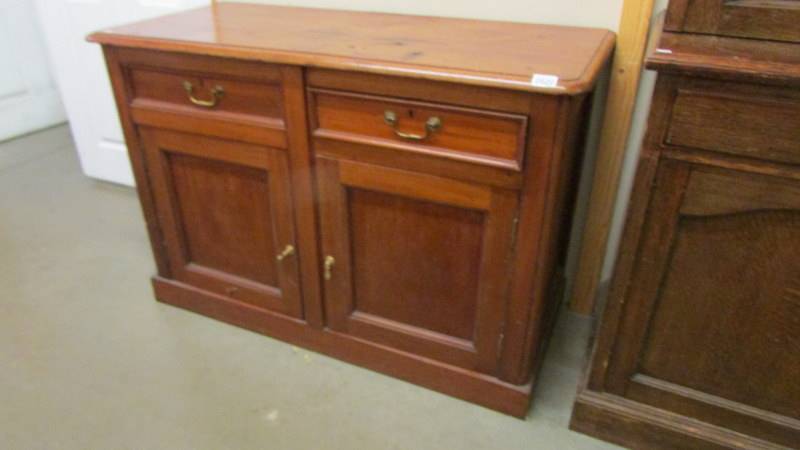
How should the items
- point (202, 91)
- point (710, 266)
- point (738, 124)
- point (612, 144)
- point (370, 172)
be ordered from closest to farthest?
point (738, 124) → point (710, 266) → point (370, 172) → point (202, 91) → point (612, 144)

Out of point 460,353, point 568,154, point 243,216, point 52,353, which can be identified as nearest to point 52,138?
point 52,353

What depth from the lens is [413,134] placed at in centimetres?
112

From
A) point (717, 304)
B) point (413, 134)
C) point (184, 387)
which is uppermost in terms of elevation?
point (413, 134)

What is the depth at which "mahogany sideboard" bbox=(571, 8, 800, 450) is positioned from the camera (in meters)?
0.89

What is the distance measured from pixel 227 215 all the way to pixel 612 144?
101 cm

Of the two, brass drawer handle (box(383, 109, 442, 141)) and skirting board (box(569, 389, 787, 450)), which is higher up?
brass drawer handle (box(383, 109, 442, 141))

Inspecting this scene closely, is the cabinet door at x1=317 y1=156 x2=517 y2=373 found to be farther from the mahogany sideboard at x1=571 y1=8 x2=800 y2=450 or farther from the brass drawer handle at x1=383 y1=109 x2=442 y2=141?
the mahogany sideboard at x1=571 y1=8 x2=800 y2=450

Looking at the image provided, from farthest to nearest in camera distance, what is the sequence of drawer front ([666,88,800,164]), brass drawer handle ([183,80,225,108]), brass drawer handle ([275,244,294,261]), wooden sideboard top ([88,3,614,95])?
1. brass drawer handle ([275,244,294,261])
2. brass drawer handle ([183,80,225,108])
3. wooden sideboard top ([88,3,614,95])
4. drawer front ([666,88,800,164])

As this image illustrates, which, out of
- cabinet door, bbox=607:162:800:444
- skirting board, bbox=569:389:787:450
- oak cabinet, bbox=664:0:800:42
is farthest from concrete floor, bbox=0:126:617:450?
oak cabinet, bbox=664:0:800:42

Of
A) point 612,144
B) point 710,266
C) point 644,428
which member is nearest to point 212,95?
point 612,144

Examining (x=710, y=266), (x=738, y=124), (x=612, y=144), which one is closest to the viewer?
(x=738, y=124)

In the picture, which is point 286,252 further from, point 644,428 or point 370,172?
point 644,428

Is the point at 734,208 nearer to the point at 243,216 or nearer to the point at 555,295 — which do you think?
the point at 555,295

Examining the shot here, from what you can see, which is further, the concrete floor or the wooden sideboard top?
the concrete floor
